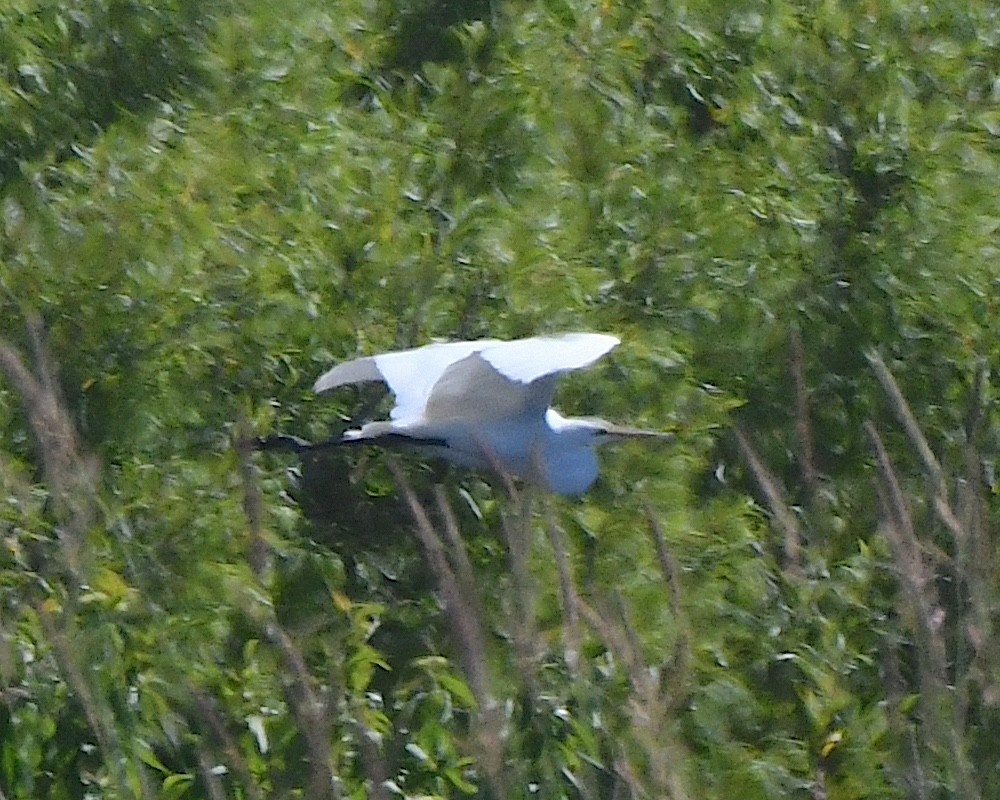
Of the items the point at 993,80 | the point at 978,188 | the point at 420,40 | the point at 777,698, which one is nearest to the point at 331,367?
the point at 777,698

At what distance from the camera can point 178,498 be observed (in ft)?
9.02

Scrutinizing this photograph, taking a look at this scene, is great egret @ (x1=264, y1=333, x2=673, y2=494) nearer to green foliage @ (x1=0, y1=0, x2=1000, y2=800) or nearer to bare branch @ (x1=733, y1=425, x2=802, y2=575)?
green foliage @ (x1=0, y1=0, x2=1000, y2=800)

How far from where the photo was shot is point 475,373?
3133 mm

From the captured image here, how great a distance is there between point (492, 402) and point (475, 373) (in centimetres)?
13

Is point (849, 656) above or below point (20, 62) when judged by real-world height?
below

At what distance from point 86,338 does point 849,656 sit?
4.54ft

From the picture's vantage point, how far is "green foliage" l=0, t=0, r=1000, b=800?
7.89ft

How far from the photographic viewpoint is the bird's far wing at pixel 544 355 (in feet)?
8.46

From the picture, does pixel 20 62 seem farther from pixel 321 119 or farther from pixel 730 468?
pixel 730 468

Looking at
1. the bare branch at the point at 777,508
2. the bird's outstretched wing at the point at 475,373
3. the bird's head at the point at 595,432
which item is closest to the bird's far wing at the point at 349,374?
the bird's outstretched wing at the point at 475,373

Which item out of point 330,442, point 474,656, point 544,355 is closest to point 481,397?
point 330,442

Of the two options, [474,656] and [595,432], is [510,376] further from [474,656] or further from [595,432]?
[474,656]

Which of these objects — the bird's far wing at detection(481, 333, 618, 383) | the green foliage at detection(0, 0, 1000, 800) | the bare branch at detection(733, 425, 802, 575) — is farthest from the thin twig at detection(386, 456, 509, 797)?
the bird's far wing at detection(481, 333, 618, 383)

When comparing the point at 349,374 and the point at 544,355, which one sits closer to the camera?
the point at 544,355
